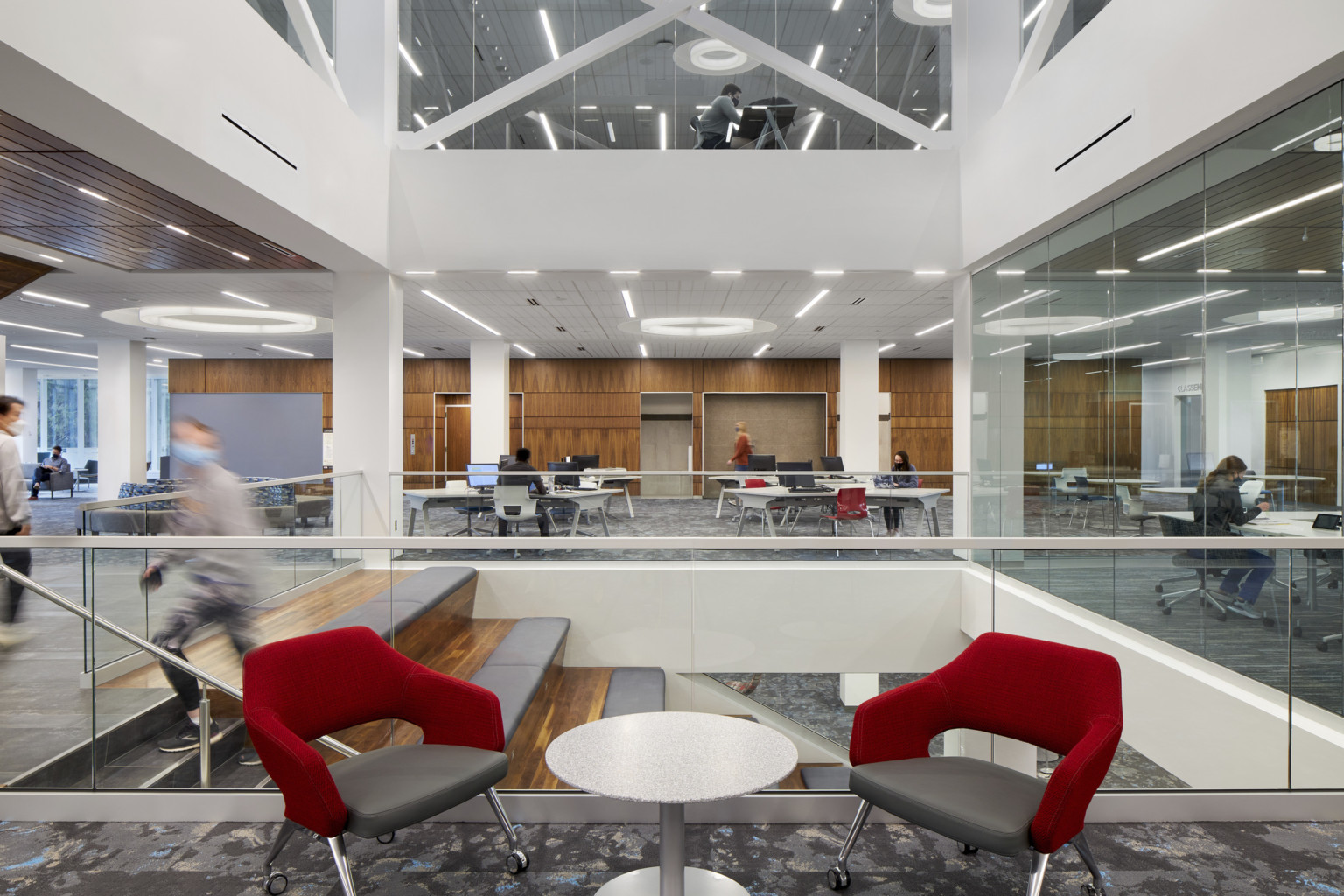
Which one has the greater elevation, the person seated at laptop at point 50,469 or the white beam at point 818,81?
the white beam at point 818,81

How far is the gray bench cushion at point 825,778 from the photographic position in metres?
3.24

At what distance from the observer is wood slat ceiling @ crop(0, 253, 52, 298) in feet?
27.0

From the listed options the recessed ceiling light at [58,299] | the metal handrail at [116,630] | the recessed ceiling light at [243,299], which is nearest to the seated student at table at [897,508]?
the metal handrail at [116,630]

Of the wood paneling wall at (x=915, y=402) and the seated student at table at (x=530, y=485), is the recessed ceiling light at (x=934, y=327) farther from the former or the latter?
the seated student at table at (x=530, y=485)

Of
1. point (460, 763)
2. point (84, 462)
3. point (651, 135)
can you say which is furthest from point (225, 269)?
point (84, 462)

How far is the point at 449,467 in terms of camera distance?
17.6 meters

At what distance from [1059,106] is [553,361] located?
12994 mm

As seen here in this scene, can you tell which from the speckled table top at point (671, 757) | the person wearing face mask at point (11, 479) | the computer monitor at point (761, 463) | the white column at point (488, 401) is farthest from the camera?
the white column at point (488, 401)

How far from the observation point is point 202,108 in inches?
197

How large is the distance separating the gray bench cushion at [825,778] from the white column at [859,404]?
10.4 meters

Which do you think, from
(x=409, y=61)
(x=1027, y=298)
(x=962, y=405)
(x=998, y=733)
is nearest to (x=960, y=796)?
(x=998, y=733)

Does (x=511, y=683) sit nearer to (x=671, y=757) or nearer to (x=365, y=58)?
(x=671, y=757)

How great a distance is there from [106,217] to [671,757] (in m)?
7.41

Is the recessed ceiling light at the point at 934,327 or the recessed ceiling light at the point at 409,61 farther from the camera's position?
the recessed ceiling light at the point at 934,327
